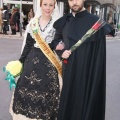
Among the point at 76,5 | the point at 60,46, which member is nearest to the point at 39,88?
the point at 60,46

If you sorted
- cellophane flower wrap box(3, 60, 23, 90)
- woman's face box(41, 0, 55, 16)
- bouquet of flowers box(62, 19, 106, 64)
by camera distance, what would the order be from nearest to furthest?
bouquet of flowers box(62, 19, 106, 64)
woman's face box(41, 0, 55, 16)
cellophane flower wrap box(3, 60, 23, 90)

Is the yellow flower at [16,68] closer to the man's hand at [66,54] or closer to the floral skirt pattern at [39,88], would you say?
the floral skirt pattern at [39,88]

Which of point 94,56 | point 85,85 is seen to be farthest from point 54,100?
point 94,56

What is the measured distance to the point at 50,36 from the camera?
3.35m

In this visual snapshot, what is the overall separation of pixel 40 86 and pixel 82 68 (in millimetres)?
645

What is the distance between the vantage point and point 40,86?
336 cm

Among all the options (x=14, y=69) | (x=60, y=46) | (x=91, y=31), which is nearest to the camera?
(x=91, y=31)

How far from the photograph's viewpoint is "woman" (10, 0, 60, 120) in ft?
11.0

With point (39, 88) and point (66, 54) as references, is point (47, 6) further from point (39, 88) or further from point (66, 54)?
point (39, 88)

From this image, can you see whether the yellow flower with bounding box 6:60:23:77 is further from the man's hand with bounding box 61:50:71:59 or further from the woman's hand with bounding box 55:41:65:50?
the man's hand with bounding box 61:50:71:59

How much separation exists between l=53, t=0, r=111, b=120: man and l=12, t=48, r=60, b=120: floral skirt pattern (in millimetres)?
348

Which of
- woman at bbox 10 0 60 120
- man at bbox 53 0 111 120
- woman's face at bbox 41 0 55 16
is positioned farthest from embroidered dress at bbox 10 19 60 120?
man at bbox 53 0 111 120

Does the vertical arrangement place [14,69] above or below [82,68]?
below

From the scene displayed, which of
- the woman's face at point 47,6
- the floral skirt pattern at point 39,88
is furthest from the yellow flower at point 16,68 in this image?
the woman's face at point 47,6
